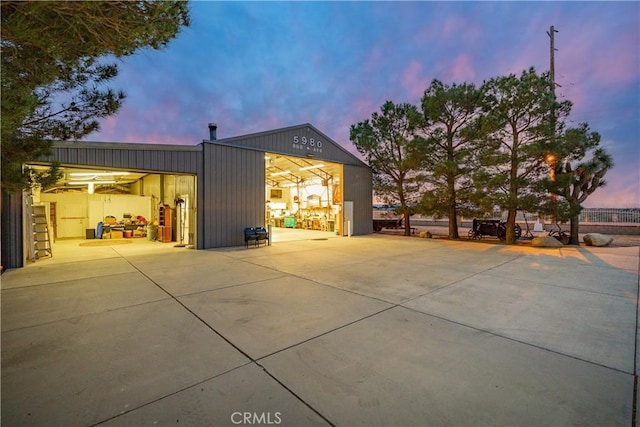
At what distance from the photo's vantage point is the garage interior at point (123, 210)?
1066cm

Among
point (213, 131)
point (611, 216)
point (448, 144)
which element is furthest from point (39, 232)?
point (611, 216)

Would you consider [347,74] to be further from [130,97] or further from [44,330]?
[44,330]

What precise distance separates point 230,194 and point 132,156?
10.5ft

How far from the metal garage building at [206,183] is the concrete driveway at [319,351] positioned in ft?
10.9

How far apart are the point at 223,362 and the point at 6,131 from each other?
2.66 metres

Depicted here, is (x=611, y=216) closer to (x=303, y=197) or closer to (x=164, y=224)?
(x=303, y=197)

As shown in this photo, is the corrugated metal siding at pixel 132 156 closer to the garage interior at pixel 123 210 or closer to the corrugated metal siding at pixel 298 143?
the garage interior at pixel 123 210

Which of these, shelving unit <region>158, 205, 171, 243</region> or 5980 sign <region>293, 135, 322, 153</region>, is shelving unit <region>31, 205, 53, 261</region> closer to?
shelving unit <region>158, 205, 171, 243</region>

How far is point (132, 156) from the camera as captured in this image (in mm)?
7617

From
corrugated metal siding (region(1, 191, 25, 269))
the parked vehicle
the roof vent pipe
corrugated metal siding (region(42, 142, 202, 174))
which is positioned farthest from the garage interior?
the parked vehicle

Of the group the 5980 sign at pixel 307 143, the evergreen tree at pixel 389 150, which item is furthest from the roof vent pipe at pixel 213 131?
the evergreen tree at pixel 389 150

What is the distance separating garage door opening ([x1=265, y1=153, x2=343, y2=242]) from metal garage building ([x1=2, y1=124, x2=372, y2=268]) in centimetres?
14

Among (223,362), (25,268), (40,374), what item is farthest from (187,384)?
(25,268)

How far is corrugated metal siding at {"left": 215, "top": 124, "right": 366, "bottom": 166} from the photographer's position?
10.3 metres
